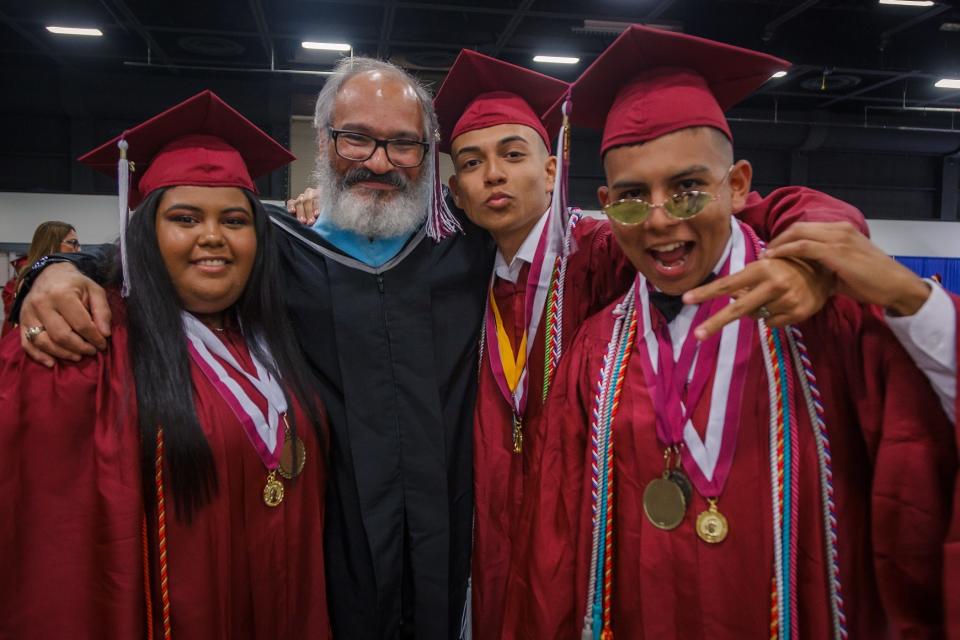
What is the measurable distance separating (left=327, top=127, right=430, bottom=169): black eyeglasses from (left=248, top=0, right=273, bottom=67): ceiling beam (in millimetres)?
5311

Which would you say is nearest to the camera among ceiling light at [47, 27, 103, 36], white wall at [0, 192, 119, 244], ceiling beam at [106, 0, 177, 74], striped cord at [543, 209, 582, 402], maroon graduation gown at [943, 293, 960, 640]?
maroon graduation gown at [943, 293, 960, 640]

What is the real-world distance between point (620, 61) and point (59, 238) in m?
4.99

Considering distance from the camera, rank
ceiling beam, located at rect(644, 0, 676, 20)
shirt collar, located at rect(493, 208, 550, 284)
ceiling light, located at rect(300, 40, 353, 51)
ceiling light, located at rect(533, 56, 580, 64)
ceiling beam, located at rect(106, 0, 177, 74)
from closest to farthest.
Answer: shirt collar, located at rect(493, 208, 550, 284) < ceiling beam, located at rect(644, 0, 676, 20) < ceiling beam, located at rect(106, 0, 177, 74) < ceiling light, located at rect(300, 40, 353, 51) < ceiling light, located at rect(533, 56, 580, 64)

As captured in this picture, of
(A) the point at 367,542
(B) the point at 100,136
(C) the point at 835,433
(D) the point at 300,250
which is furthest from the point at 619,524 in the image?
(B) the point at 100,136

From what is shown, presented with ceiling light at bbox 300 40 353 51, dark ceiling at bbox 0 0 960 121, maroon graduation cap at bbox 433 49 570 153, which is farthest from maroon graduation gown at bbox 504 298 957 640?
ceiling light at bbox 300 40 353 51

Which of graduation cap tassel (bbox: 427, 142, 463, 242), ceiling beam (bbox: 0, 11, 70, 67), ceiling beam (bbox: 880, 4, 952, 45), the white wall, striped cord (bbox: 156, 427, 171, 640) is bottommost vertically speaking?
striped cord (bbox: 156, 427, 171, 640)

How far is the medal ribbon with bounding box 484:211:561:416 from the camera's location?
72.4 inches

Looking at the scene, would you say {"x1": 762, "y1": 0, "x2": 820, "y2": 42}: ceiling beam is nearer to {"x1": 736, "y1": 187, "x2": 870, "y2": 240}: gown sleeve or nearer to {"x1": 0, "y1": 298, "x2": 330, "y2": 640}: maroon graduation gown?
{"x1": 736, "y1": 187, "x2": 870, "y2": 240}: gown sleeve

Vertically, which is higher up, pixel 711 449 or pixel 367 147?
pixel 367 147

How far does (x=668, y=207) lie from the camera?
1.30m

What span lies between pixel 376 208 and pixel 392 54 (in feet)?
21.8

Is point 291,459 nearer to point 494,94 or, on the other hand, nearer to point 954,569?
point 494,94

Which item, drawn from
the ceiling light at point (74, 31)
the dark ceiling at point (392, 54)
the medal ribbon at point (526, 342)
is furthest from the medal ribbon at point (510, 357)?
the ceiling light at point (74, 31)

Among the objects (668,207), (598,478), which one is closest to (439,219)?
(668,207)
